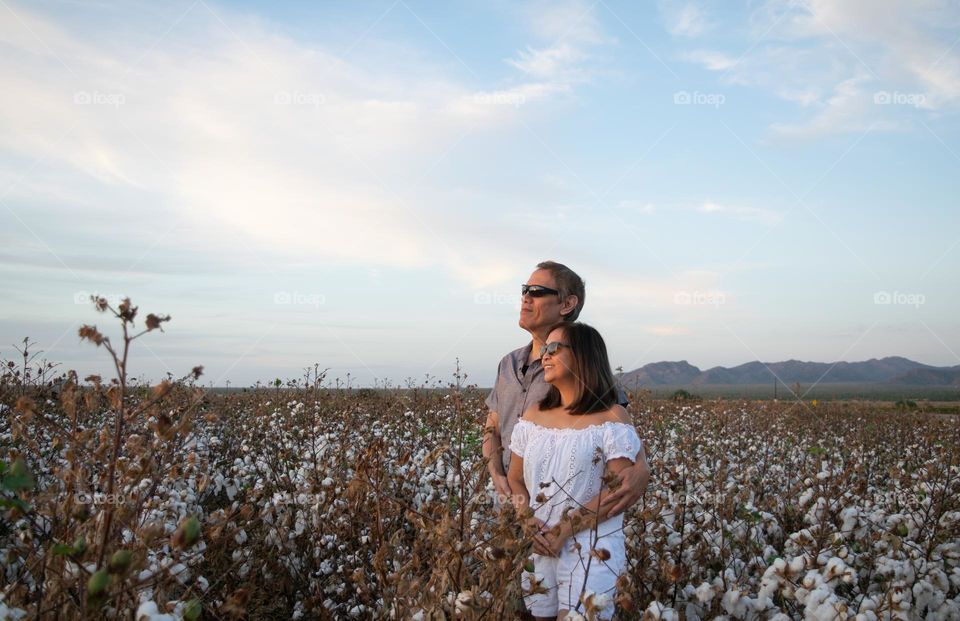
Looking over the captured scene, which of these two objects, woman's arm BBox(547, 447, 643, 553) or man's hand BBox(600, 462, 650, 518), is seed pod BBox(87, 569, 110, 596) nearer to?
woman's arm BBox(547, 447, 643, 553)

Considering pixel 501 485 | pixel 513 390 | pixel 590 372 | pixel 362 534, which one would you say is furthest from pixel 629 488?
pixel 362 534

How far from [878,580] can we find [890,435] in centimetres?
876

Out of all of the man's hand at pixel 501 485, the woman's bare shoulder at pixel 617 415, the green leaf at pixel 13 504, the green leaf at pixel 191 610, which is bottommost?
the green leaf at pixel 191 610

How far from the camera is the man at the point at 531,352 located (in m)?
3.77

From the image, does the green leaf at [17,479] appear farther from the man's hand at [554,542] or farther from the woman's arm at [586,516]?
the man's hand at [554,542]

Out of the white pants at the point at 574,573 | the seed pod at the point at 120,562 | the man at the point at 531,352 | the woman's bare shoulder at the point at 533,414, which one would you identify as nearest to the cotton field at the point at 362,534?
the seed pod at the point at 120,562

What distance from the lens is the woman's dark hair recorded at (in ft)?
10.5

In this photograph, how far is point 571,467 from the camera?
10.1 ft

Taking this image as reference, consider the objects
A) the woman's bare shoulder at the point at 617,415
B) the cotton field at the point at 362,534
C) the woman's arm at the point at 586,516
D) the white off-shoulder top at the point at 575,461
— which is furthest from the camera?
the woman's bare shoulder at the point at 617,415

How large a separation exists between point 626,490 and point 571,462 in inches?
10.4

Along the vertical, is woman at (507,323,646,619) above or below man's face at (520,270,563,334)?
below

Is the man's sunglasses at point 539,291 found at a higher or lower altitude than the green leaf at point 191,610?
higher

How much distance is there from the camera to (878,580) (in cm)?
356

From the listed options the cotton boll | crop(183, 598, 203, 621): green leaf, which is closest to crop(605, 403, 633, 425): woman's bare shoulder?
the cotton boll
